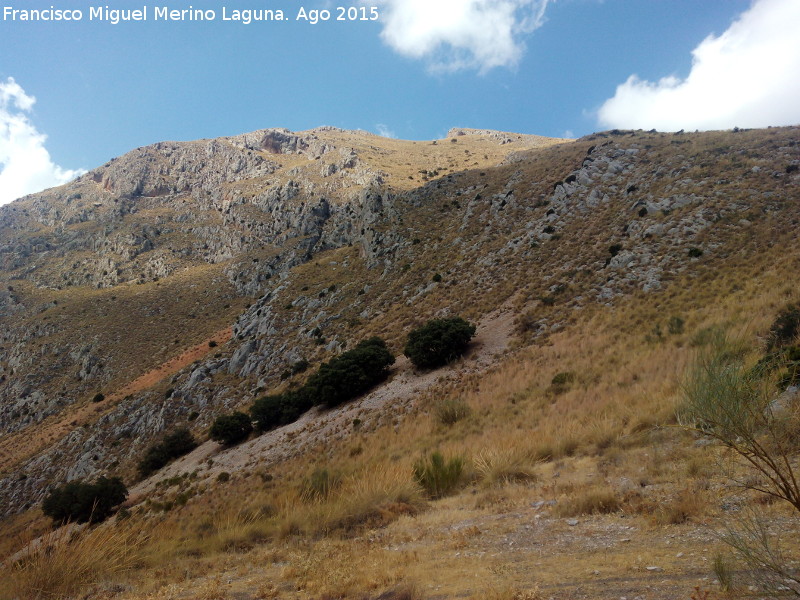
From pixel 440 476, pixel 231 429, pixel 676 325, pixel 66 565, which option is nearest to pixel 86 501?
pixel 231 429

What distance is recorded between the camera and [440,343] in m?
23.5

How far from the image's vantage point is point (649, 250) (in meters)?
26.4

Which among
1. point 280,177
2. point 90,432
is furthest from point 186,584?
point 280,177

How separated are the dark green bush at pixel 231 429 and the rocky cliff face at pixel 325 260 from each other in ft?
22.3

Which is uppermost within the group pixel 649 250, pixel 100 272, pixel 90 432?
pixel 100 272

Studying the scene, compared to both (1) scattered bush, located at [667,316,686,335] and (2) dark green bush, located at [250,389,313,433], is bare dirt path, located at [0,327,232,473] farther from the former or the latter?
(1) scattered bush, located at [667,316,686,335]

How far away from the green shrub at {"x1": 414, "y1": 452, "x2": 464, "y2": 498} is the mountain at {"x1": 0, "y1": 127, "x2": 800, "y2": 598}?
21.5 inches

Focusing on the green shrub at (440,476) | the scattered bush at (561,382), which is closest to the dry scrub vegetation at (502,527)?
the green shrub at (440,476)

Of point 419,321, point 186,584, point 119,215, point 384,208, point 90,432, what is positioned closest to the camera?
point 186,584

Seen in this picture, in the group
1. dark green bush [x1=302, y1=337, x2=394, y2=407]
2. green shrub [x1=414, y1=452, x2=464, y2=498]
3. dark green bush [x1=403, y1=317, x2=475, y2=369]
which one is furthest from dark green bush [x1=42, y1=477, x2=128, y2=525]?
green shrub [x1=414, y1=452, x2=464, y2=498]

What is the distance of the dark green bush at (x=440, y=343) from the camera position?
2356 cm

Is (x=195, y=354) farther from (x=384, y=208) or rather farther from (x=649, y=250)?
(x=649, y=250)

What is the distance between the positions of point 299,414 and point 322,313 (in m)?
16.7

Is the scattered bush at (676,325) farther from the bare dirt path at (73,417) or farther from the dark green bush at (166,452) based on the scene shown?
the bare dirt path at (73,417)
